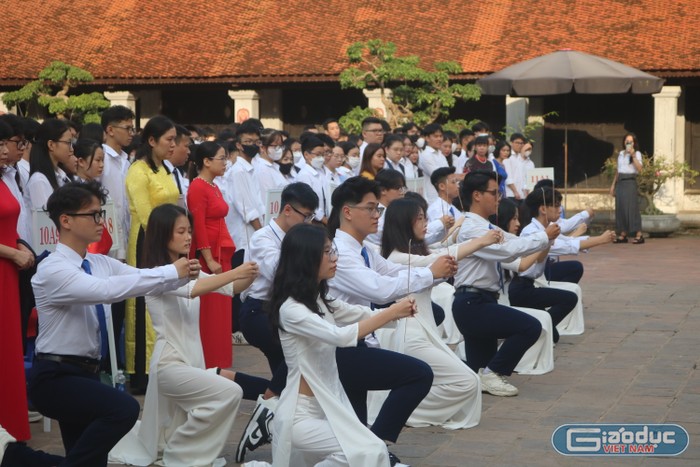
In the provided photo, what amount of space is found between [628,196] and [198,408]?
564 inches

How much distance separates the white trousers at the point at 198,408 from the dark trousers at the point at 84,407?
61 centimetres

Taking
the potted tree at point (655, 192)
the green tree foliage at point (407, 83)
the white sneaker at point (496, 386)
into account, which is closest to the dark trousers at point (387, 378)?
the white sneaker at point (496, 386)

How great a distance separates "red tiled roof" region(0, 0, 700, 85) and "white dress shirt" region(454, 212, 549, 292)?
48.3ft

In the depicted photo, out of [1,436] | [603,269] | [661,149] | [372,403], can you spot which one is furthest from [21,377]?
[661,149]

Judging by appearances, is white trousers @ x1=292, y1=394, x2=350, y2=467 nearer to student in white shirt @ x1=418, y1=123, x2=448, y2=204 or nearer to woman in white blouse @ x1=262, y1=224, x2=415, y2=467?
woman in white blouse @ x1=262, y1=224, x2=415, y2=467

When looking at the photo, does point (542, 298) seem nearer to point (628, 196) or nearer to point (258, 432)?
point (258, 432)

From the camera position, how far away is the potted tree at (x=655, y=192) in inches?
789

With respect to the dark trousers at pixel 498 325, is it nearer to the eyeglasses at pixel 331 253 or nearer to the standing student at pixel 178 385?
the standing student at pixel 178 385

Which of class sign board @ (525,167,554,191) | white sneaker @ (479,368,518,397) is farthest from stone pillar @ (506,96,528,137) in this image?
white sneaker @ (479,368,518,397)

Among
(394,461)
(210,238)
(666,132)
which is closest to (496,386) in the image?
(394,461)

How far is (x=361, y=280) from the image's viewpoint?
6.37 meters

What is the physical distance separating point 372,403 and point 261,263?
115cm

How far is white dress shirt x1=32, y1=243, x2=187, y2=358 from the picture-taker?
17.9 feet

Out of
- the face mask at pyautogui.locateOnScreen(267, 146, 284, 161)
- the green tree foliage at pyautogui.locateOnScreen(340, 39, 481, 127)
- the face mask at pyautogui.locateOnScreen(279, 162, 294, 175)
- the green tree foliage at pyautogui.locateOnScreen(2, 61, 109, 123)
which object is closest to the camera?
the face mask at pyautogui.locateOnScreen(267, 146, 284, 161)
